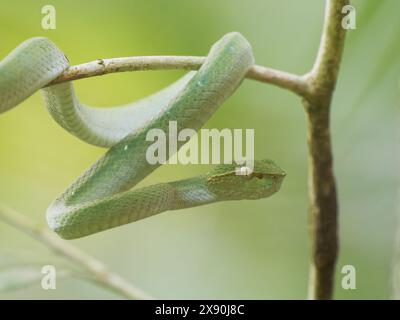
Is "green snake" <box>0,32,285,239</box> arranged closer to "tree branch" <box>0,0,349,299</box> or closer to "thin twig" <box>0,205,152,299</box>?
"tree branch" <box>0,0,349,299</box>

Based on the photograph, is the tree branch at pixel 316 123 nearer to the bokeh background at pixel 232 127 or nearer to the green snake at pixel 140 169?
the green snake at pixel 140 169

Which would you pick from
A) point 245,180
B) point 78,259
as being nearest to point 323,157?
point 245,180

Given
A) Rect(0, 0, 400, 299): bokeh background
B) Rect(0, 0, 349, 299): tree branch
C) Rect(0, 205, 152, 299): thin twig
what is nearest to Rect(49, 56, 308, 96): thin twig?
Rect(0, 0, 349, 299): tree branch

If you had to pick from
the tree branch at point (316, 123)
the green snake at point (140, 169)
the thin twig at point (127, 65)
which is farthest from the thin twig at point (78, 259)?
the thin twig at point (127, 65)

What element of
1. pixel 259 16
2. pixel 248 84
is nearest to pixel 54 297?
pixel 248 84

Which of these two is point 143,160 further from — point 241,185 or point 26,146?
point 26,146

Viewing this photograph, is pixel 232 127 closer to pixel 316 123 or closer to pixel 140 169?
pixel 316 123
